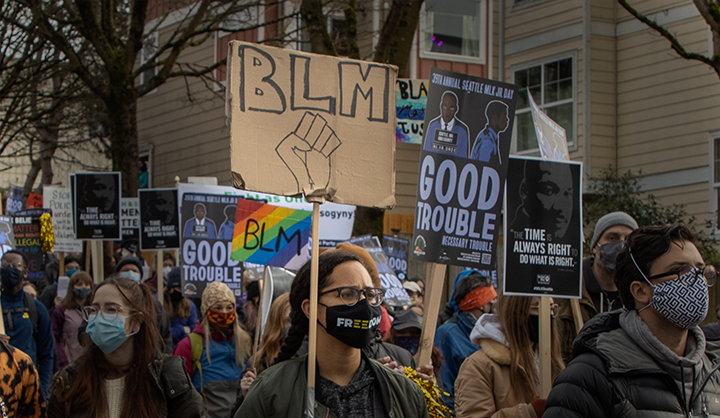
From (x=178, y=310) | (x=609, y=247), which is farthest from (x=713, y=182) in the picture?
(x=609, y=247)

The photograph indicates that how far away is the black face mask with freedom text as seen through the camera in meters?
3.27

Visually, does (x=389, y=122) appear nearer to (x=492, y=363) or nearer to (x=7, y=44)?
(x=492, y=363)

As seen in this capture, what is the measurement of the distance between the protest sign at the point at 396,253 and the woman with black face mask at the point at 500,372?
8.17 m

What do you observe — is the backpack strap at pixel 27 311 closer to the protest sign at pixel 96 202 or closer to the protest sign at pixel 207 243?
the protest sign at pixel 207 243

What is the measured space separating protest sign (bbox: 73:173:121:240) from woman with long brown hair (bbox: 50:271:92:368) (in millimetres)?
3173

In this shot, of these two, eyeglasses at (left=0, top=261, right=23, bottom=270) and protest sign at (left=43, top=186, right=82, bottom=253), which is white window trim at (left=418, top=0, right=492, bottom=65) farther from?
eyeglasses at (left=0, top=261, right=23, bottom=270)

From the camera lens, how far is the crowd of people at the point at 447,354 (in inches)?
129

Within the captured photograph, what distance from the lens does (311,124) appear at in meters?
3.96

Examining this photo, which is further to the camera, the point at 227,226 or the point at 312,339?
the point at 227,226

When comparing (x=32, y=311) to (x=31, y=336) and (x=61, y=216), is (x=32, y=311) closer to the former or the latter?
(x=31, y=336)

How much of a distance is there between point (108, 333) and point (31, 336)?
4441 mm

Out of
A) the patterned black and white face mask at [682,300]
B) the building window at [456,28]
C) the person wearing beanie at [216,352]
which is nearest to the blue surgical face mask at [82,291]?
the person wearing beanie at [216,352]

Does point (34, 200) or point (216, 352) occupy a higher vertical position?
point (34, 200)

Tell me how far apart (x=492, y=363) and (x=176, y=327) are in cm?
653
